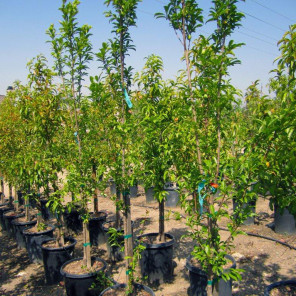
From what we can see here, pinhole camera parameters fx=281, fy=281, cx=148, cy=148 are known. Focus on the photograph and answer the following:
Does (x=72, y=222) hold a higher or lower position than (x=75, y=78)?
lower

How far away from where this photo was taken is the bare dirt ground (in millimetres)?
4539

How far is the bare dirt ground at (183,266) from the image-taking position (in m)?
4.54

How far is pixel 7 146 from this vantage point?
7.13m

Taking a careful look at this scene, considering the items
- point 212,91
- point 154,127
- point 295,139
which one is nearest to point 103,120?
point 154,127

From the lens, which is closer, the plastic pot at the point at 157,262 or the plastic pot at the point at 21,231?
the plastic pot at the point at 157,262

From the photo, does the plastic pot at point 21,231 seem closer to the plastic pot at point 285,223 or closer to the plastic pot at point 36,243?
the plastic pot at point 36,243

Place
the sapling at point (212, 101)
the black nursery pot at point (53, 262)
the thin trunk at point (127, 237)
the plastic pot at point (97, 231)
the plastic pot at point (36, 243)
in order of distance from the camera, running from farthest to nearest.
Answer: the plastic pot at point (97, 231) → the plastic pot at point (36, 243) → the black nursery pot at point (53, 262) → the thin trunk at point (127, 237) → the sapling at point (212, 101)

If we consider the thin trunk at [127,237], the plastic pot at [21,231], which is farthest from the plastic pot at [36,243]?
the thin trunk at [127,237]

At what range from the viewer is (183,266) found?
5188mm

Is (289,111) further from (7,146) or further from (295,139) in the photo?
(7,146)

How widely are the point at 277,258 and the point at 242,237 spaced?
1060 mm

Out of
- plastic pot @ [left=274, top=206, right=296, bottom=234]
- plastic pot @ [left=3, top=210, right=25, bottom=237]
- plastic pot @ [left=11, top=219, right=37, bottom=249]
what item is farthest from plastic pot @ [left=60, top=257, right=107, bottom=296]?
plastic pot @ [left=274, top=206, right=296, bottom=234]

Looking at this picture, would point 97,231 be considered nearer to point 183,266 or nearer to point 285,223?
point 183,266

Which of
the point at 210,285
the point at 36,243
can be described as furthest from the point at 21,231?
the point at 210,285
